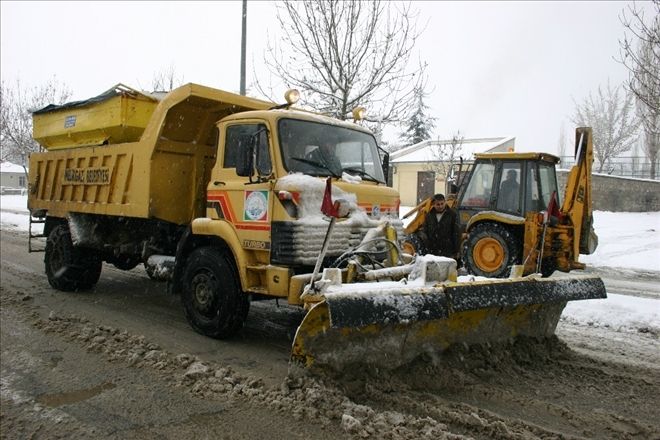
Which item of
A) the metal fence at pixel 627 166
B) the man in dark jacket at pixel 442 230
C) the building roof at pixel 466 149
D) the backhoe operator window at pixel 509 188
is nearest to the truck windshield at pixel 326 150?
the man in dark jacket at pixel 442 230

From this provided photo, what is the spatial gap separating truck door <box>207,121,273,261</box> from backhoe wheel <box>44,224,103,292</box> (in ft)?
11.1

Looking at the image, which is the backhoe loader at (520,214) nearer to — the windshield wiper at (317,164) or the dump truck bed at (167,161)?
the windshield wiper at (317,164)

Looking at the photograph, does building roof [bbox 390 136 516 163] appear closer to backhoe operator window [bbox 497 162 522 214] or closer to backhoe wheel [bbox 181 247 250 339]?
backhoe operator window [bbox 497 162 522 214]

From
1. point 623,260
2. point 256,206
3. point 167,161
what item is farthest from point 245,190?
point 623,260

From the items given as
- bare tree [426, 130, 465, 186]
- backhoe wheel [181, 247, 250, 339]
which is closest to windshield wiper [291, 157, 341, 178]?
backhoe wheel [181, 247, 250, 339]

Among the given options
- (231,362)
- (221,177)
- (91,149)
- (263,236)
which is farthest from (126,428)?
(91,149)

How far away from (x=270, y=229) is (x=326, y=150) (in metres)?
1.12

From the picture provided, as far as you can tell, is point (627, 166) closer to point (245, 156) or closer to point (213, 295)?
point (245, 156)

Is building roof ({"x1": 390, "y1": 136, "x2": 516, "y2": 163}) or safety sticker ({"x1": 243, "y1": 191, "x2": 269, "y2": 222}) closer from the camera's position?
safety sticker ({"x1": 243, "y1": 191, "x2": 269, "y2": 222})

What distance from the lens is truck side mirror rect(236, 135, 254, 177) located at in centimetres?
538

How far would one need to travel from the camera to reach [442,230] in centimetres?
832

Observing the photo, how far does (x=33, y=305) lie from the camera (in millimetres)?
7195

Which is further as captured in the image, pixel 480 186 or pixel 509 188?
pixel 480 186

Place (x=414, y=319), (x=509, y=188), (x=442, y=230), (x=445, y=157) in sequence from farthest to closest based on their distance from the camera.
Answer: (x=445, y=157), (x=509, y=188), (x=442, y=230), (x=414, y=319)
